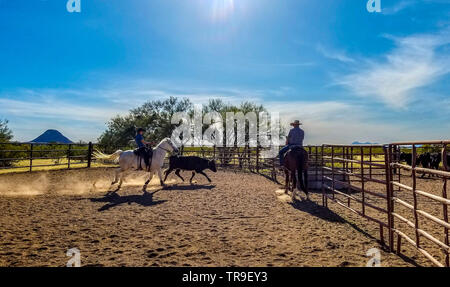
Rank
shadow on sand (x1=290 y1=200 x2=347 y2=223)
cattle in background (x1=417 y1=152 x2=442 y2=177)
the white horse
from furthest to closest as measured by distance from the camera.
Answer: cattle in background (x1=417 y1=152 x2=442 y2=177)
the white horse
shadow on sand (x1=290 y1=200 x2=347 y2=223)

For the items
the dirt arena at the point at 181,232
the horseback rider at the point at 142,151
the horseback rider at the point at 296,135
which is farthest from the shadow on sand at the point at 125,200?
the horseback rider at the point at 296,135

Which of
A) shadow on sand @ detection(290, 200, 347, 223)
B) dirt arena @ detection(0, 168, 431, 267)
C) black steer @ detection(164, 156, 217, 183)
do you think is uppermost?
black steer @ detection(164, 156, 217, 183)

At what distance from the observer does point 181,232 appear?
4344 mm

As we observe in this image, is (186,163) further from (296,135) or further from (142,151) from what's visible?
(296,135)

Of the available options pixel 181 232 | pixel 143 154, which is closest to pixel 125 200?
pixel 143 154

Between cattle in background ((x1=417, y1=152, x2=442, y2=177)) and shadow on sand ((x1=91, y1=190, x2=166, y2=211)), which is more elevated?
cattle in background ((x1=417, y1=152, x2=442, y2=177))

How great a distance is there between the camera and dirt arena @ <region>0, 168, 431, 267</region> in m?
3.26

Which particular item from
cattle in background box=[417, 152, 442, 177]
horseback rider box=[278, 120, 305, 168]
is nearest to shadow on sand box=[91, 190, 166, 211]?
horseback rider box=[278, 120, 305, 168]

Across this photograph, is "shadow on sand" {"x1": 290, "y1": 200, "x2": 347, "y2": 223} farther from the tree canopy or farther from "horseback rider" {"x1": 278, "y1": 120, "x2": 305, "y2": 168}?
the tree canopy

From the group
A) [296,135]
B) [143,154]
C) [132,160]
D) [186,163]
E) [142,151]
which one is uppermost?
[296,135]

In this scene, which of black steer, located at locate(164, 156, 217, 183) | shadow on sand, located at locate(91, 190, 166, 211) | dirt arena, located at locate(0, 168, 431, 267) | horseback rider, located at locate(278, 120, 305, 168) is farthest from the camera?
black steer, located at locate(164, 156, 217, 183)
